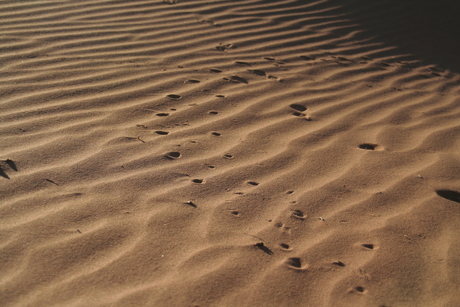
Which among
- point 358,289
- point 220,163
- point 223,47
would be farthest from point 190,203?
point 223,47

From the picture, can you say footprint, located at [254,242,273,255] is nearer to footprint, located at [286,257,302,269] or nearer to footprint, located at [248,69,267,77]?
footprint, located at [286,257,302,269]

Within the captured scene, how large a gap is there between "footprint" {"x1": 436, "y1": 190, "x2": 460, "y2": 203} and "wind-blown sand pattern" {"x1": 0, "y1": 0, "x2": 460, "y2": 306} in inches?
0.5

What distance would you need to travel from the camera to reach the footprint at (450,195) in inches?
98.1

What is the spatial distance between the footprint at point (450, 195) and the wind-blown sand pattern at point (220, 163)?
0.5 inches

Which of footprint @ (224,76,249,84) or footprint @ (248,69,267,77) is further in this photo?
footprint @ (248,69,267,77)

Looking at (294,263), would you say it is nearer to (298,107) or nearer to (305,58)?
(298,107)

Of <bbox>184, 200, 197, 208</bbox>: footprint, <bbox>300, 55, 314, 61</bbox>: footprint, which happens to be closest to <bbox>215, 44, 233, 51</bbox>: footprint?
<bbox>300, 55, 314, 61</bbox>: footprint

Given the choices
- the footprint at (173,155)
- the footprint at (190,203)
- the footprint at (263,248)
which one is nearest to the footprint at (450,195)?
the footprint at (263,248)

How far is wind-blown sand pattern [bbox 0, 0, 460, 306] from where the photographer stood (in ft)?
6.23

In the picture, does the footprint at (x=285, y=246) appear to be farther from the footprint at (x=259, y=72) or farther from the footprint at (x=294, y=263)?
the footprint at (x=259, y=72)

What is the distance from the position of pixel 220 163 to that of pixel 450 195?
4.03 ft

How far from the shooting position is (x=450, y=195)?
2.51m

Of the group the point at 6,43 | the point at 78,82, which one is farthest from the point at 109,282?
the point at 6,43

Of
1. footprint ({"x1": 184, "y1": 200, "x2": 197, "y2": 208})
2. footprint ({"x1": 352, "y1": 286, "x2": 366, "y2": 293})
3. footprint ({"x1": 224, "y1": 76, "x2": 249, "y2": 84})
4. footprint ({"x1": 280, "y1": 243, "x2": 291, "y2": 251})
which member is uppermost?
footprint ({"x1": 224, "y1": 76, "x2": 249, "y2": 84})
